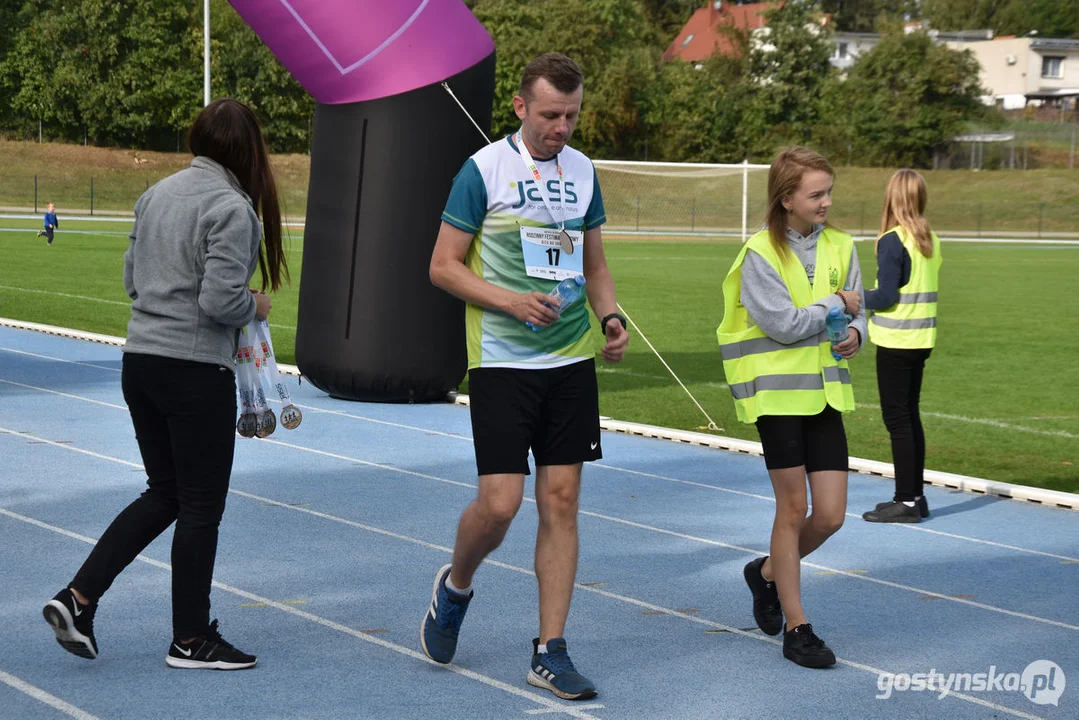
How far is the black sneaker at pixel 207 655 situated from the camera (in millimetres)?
4926

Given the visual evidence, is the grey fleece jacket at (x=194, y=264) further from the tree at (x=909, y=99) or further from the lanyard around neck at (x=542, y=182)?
the tree at (x=909, y=99)

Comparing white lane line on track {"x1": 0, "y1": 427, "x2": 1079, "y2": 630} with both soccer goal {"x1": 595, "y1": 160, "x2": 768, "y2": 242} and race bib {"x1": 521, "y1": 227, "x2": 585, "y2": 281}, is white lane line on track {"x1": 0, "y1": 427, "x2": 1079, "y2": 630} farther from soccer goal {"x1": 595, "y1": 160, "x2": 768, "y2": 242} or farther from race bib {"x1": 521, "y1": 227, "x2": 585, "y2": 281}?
soccer goal {"x1": 595, "y1": 160, "x2": 768, "y2": 242}

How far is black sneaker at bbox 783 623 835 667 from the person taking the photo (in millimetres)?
5109

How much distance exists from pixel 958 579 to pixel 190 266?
3716 millimetres

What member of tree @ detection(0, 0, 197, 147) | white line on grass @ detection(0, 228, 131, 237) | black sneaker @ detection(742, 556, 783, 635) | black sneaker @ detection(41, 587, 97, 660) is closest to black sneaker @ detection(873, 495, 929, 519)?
black sneaker @ detection(742, 556, 783, 635)

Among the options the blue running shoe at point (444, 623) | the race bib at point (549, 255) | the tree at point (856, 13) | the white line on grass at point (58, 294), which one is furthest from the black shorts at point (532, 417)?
the tree at point (856, 13)

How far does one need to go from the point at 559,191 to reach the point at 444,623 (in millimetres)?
1478

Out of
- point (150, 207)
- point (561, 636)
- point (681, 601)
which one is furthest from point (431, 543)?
point (150, 207)

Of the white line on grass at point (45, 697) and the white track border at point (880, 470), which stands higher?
the white track border at point (880, 470)

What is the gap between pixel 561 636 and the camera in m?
4.80

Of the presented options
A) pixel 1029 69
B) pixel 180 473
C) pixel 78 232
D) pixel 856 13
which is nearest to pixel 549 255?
pixel 180 473

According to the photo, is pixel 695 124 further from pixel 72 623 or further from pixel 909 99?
pixel 72 623

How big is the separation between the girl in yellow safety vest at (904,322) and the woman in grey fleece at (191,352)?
156 inches

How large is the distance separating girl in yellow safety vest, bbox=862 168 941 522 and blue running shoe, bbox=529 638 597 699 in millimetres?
3531
